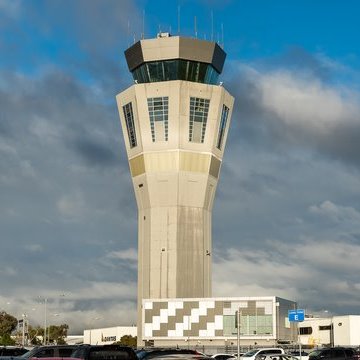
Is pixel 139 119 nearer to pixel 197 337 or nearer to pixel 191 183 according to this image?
pixel 191 183

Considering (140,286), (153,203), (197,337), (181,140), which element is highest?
(181,140)

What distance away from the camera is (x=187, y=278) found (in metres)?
130

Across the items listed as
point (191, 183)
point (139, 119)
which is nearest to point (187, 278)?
point (191, 183)

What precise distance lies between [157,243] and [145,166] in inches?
535

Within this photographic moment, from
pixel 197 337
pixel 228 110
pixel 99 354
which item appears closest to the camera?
pixel 99 354

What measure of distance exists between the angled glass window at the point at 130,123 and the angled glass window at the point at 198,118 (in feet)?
34.2

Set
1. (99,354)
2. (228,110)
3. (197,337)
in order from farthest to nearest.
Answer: (228,110), (197,337), (99,354)

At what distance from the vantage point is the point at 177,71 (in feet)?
430

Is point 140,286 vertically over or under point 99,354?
over

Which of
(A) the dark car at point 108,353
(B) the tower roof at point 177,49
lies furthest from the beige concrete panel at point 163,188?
(A) the dark car at point 108,353

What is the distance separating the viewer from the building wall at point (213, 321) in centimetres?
12519

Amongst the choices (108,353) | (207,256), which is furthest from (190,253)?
(108,353)

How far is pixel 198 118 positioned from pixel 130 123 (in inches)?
490

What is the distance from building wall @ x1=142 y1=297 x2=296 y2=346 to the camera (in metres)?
125
